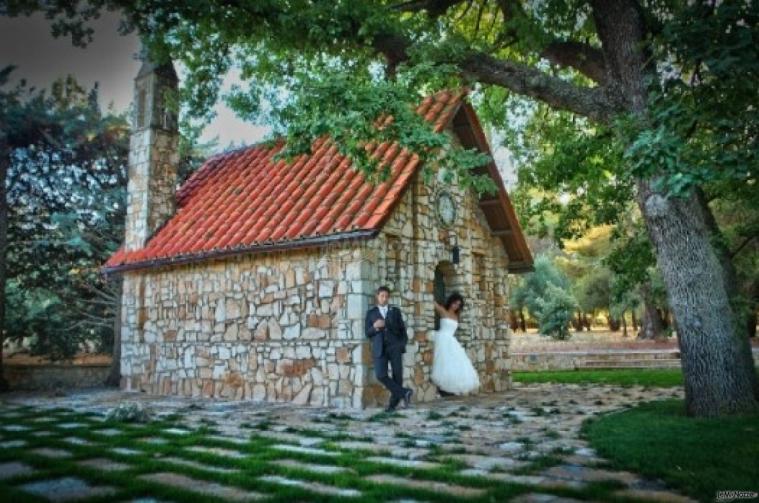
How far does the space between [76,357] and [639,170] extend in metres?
16.1

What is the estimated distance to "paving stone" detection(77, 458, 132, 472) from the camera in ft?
15.7

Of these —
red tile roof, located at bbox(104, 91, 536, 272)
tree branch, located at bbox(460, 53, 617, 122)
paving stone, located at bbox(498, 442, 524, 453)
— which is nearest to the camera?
paving stone, located at bbox(498, 442, 524, 453)

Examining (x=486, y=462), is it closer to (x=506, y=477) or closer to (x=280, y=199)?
(x=506, y=477)

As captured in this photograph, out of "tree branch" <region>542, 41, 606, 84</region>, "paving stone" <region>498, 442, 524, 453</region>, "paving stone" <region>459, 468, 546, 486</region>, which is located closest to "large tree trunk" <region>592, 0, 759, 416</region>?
"tree branch" <region>542, 41, 606, 84</region>

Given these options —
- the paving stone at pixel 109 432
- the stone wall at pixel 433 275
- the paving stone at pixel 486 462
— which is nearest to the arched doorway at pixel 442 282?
the stone wall at pixel 433 275

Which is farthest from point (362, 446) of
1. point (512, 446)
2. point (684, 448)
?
point (684, 448)

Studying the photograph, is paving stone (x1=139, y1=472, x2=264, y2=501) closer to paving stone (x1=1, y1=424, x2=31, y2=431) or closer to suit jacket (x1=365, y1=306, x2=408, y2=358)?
paving stone (x1=1, y1=424, x2=31, y2=431)

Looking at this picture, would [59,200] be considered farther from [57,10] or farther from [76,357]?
[57,10]

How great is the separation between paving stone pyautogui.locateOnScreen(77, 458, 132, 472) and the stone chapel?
4872 mm

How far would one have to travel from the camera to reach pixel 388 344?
9.28 m

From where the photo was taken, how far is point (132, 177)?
573 inches

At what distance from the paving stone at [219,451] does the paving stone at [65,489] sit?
1222 mm

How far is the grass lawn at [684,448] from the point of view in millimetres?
4254

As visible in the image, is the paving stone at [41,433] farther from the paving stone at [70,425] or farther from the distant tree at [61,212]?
the distant tree at [61,212]
